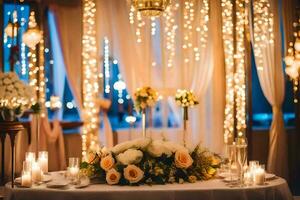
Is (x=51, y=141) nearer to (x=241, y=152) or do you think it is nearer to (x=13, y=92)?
(x=13, y=92)

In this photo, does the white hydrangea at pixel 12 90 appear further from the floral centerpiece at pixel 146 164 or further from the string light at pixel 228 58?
the string light at pixel 228 58

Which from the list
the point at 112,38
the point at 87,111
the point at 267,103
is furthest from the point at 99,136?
the point at 267,103

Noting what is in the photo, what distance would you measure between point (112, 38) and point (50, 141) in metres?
1.71

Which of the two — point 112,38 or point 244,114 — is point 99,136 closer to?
point 112,38

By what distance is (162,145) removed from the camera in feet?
11.9

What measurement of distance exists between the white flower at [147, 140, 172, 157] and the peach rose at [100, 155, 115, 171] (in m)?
0.26

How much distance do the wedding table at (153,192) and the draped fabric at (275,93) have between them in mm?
4491

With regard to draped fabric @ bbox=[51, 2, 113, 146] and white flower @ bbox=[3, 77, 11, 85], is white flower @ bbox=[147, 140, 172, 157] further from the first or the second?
draped fabric @ bbox=[51, 2, 113, 146]

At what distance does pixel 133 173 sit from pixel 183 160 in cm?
35

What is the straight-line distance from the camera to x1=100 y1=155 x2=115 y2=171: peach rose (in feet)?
11.6

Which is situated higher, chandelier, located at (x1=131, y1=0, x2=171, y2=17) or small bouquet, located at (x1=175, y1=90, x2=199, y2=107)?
chandelier, located at (x1=131, y1=0, x2=171, y2=17)

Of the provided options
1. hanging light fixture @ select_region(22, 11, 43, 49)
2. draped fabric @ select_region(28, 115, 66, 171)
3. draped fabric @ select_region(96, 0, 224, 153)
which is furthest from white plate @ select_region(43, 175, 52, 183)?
draped fabric @ select_region(96, 0, 224, 153)

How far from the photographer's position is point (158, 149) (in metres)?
3.58

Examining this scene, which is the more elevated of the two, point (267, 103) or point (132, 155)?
point (267, 103)
